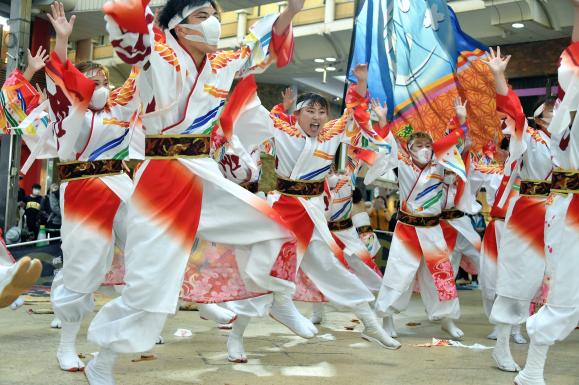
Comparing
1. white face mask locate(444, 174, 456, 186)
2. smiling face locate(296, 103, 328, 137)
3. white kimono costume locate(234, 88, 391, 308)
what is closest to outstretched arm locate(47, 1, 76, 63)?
white kimono costume locate(234, 88, 391, 308)

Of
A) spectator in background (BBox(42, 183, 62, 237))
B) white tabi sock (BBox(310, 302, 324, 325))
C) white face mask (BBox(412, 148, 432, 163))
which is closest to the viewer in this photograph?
white face mask (BBox(412, 148, 432, 163))

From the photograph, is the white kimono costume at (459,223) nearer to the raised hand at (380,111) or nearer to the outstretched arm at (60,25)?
the raised hand at (380,111)

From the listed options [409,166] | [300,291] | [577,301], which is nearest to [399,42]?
[409,166]

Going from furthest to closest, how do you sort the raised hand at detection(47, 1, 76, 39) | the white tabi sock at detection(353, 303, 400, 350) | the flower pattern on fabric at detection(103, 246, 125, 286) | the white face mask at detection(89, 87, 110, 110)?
the white tabi sock at detection(353, 303, 400, 350) < the flower pattern on fabric at detection(103, 246, 125, 286) < the white face mask at detection(89, 87, 110, 110) < the raised hand at detection(47, 1, 76, 39)

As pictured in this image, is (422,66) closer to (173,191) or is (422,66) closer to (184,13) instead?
(184,13)

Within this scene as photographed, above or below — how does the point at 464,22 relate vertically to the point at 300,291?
→ above

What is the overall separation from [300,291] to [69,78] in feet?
7.26

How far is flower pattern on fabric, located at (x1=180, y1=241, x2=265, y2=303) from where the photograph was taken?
3.52 metres

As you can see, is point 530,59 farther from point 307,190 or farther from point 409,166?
point 307,190

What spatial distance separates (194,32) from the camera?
3.26 meters

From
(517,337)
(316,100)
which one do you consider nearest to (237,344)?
(316,100)

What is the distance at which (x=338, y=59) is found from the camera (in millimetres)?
13883

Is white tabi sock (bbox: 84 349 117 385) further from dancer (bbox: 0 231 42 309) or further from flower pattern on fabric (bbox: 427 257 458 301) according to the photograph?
flower pattern on fabric (bbox: 427 257 458 301)

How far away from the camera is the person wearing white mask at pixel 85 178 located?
3926 millimetres
